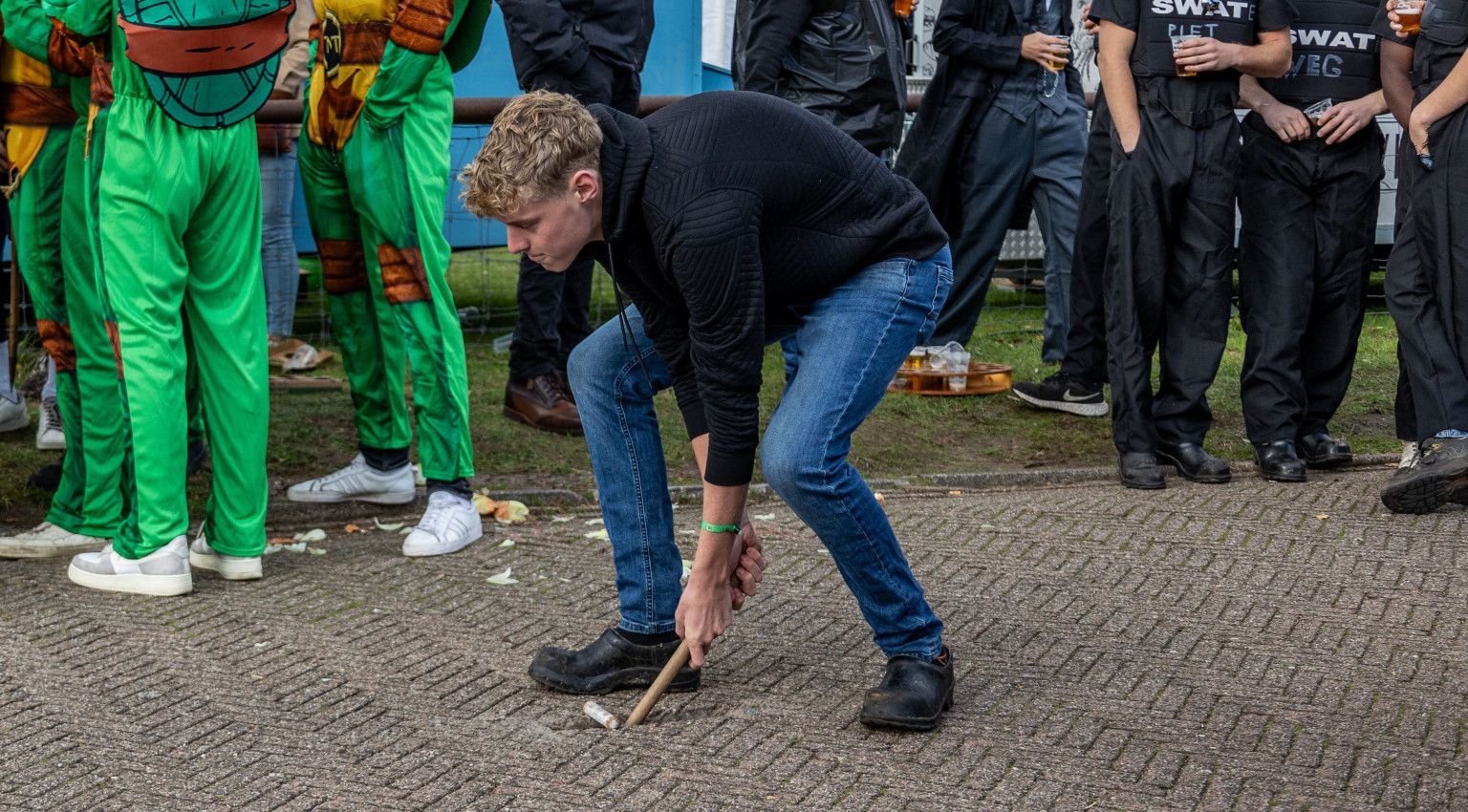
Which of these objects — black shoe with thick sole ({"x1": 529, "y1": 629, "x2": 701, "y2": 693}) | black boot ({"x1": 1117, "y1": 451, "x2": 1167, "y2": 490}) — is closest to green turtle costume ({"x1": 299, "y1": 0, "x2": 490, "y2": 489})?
black shoe with thick sole ({"x1": 529, "y1": 629, "x2": 701, "y2": 693})

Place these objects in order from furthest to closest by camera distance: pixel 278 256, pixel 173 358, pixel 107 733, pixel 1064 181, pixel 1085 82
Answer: pixel 1085 82 → pixel 278 256 → pixel 1064 181 → pixel 173 358 → pixel 107 733

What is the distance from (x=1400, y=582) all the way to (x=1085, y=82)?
680 cm

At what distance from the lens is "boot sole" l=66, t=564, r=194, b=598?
14.9 feet

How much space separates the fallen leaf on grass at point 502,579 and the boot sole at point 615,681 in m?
0.84

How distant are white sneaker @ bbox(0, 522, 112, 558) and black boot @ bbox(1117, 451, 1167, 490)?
11.3ft

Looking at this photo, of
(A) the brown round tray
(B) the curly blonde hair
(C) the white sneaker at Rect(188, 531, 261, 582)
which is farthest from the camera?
(A) the brown round tray

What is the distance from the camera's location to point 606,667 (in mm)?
3900

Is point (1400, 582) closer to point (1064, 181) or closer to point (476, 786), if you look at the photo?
point (476, 786)

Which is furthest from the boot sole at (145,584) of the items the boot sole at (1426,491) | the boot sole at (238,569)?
the boot sole at (1426,491)

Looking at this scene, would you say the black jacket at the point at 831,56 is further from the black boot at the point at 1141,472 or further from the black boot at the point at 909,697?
the black boot at the point at 909,697

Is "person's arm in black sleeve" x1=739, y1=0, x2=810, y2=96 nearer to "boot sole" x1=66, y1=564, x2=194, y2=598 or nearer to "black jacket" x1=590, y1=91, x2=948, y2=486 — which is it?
"boot sole" x1=66, y1=564, x2=194, y2=598

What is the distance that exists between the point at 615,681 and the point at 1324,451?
3417 mm

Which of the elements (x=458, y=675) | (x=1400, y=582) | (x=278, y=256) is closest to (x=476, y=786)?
(x=458, y=675)

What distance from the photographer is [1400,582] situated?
15.3 feet
